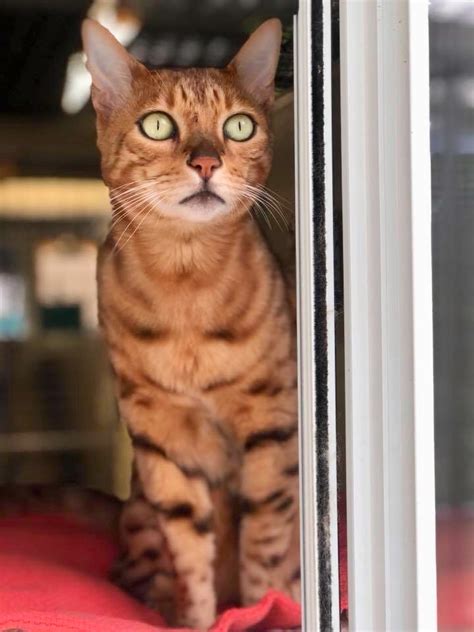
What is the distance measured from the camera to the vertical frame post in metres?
0.87

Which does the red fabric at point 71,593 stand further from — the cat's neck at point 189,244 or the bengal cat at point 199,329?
the cat's neck at point 189,244

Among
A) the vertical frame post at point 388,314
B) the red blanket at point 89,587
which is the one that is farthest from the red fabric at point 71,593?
the vertical frame post at point 388,314

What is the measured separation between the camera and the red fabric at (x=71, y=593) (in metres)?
1.08

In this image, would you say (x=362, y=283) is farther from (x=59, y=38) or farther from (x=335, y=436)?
(x=59, y=38)

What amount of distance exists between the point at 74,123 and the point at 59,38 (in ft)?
0.40

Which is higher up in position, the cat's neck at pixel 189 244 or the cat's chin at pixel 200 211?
the cat's chin at pixel 200 211

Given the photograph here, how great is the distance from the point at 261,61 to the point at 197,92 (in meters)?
0.10

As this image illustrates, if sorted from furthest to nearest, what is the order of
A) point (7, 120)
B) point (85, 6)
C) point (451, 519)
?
point (7, 120) → point (85, 6) → point (451, 519)

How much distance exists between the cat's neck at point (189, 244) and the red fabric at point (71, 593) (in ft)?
1.51

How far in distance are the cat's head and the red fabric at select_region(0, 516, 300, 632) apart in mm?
558

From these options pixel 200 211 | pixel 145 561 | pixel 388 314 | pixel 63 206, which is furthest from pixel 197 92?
pixel 145 561

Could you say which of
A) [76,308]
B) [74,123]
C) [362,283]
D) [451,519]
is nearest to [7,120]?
[74,123]

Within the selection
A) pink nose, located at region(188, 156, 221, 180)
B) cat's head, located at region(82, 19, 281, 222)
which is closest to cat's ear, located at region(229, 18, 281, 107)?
cat's head, located at region(82, 19, 281, 222)

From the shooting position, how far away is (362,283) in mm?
902
